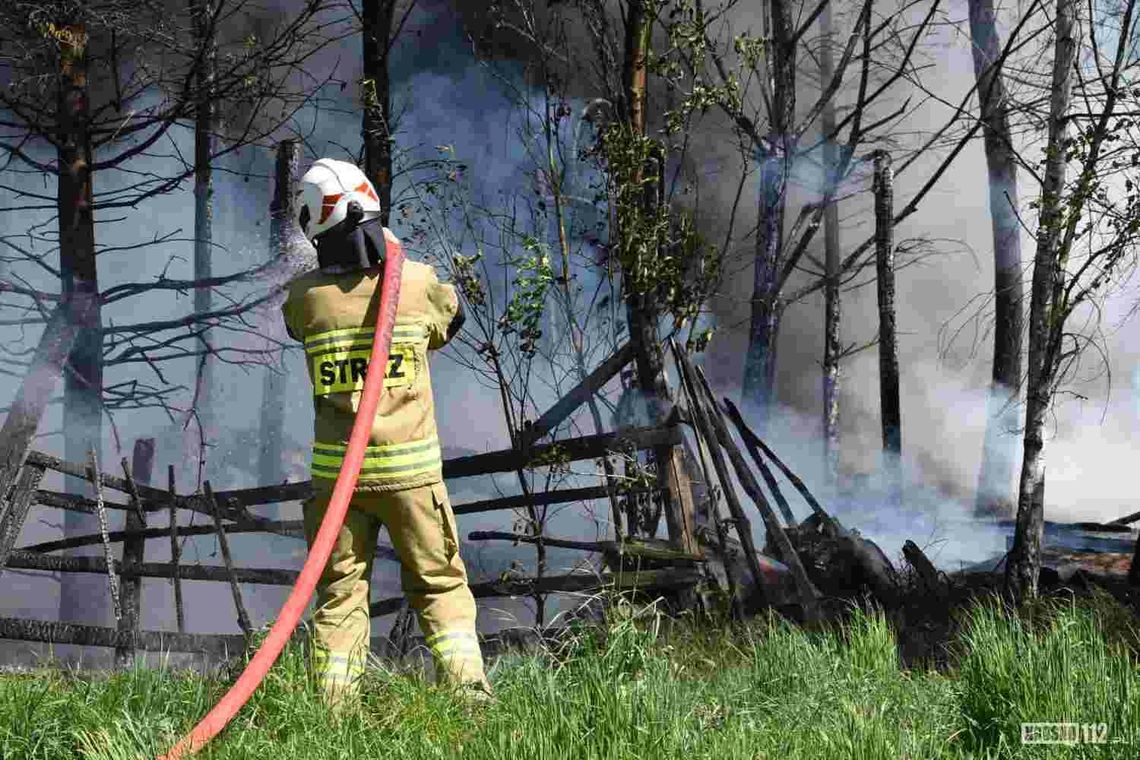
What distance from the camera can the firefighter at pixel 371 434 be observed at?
13.6 feet

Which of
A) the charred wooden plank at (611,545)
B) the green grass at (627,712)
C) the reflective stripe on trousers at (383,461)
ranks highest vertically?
the reflective stripe on trousers at (383,461)

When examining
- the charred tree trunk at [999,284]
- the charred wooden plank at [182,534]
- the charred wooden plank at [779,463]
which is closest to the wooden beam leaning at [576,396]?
the charred wooden plank at [779,463]

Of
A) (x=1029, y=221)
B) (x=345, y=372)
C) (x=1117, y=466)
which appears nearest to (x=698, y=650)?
(x=345, y=372)

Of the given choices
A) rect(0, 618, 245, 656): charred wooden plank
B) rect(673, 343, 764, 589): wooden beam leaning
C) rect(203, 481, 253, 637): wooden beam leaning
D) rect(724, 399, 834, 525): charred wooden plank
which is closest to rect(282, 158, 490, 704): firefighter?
rect(673, 343, 764, 589): wooden beam leaning

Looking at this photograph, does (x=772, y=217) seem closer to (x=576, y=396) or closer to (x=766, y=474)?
(x=766, y=474)

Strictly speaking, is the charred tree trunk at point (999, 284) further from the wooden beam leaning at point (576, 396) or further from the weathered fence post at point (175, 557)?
the weathered fence post at point (175, 557)

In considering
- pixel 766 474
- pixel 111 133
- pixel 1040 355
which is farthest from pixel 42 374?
pixel 1040 355

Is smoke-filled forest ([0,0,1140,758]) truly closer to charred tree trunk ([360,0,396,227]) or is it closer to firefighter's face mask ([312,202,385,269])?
charred tree trunk ([360,0,396,227])

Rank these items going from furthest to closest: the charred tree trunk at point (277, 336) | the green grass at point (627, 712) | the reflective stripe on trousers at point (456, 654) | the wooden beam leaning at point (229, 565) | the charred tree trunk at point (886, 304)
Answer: the charred tree trunk at point (886, 304)
the charred tree trunk at point (277, 336)
the wooden beam leaning at point (229, 565)
the reflective stripe on trousers at point (456, 654)
the green grass at point (627, 712)

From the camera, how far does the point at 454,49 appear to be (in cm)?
763

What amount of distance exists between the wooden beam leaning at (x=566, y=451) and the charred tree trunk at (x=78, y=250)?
260cm

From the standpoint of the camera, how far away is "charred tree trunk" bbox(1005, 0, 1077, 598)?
6.42 metres

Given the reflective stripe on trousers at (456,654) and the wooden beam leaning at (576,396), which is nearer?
the reflective stripe on trousers at (456,654)

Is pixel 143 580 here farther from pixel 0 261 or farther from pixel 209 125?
pixel 209 125
